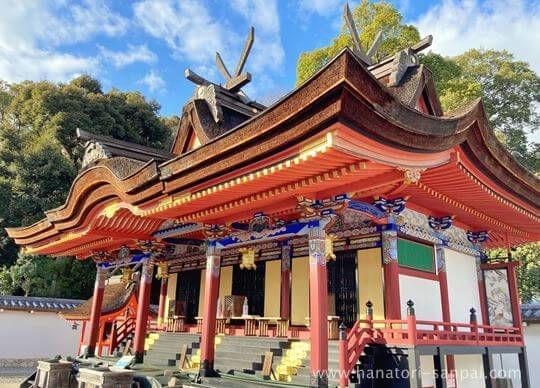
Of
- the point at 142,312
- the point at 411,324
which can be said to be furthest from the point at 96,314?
the point at 411,324

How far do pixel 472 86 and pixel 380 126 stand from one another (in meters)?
19.8

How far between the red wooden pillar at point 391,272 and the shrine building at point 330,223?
0.03 metres

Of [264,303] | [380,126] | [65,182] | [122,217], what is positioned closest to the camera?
[380,126]

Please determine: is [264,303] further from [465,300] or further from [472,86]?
[472,86]

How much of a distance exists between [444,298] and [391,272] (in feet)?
7.36

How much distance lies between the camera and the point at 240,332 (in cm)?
1134

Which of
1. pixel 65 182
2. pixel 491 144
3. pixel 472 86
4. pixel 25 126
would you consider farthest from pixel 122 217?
pixel 25 126

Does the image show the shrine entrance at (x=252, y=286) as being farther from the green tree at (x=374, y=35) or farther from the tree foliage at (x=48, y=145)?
the tree foliage at (x=48, y=145)

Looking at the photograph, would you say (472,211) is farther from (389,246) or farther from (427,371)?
(427,371)

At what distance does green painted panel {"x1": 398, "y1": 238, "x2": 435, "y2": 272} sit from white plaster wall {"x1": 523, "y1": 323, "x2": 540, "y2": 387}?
872cm

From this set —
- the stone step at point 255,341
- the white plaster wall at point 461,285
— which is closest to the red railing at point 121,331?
the stone step at point 255,341

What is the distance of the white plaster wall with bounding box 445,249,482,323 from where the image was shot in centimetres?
1079

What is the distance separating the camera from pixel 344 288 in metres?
9.93

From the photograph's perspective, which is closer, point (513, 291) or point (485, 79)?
point (513, 291)
